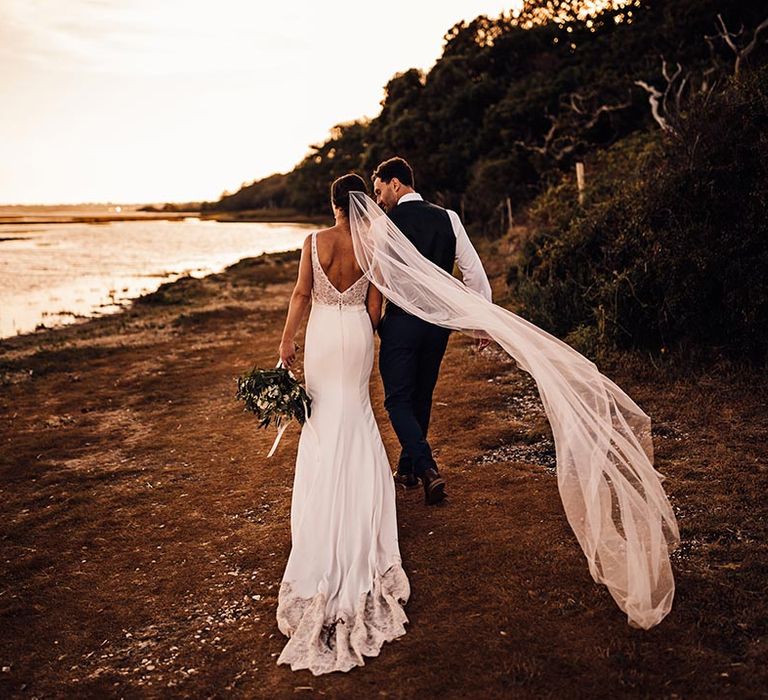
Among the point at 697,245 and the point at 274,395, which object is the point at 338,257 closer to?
the point at 274,395

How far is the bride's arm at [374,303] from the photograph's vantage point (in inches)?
191

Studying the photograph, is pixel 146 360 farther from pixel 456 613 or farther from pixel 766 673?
pixel 766 673

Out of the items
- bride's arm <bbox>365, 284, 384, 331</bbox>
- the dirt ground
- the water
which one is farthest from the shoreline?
bride's arm <bbox>365, 284, 384, 331</bbox>

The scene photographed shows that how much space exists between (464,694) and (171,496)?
3.77 metres

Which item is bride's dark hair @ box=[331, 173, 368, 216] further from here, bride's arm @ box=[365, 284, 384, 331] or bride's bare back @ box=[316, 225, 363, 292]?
bride's arm @ box=[365, 284, 384, 331]

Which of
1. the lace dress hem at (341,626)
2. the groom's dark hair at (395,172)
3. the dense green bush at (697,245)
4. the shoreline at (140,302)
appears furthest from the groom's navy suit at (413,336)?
the shoreline at (140,302)

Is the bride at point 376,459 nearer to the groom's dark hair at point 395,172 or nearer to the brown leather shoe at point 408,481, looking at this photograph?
the groom's dark hair at point 395,172

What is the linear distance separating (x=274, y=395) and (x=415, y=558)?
4.67 ft

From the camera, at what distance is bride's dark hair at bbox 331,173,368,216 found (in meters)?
4.67

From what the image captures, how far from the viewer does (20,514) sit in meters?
6.02

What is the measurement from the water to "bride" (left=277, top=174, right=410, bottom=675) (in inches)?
542

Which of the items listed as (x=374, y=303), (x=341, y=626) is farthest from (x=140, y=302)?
(x=341, y=626)

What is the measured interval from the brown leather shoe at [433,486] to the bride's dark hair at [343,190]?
2022 mm

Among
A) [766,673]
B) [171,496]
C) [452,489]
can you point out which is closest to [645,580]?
[766,673]
